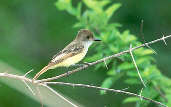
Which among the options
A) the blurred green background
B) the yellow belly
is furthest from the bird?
the blurred green background

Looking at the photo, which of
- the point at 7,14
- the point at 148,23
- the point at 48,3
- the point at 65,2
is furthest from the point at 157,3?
the point at 65,2

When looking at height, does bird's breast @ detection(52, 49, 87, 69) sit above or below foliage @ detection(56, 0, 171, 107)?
above

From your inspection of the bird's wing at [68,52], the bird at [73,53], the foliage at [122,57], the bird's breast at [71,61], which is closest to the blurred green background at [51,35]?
the foliage at [122,57]

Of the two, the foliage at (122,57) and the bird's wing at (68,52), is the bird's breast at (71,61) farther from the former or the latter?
the foliage at (122,57)

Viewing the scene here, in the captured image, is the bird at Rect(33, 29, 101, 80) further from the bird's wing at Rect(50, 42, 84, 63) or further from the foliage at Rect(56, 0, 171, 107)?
the foliage at Rect(56, 0, 171, 107)

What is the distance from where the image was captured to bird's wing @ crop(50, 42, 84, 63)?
24.2 feet

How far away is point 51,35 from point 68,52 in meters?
8.68

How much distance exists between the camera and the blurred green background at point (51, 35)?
45.7ft

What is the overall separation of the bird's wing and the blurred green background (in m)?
5.20

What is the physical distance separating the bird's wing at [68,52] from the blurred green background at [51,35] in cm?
520

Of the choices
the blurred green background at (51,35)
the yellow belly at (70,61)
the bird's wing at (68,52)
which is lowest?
the blurred green background at (51,35)

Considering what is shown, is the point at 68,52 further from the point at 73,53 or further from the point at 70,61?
the point at 70,61

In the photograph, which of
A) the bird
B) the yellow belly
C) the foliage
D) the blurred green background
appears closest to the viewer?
the bird

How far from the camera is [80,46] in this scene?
7.79m
